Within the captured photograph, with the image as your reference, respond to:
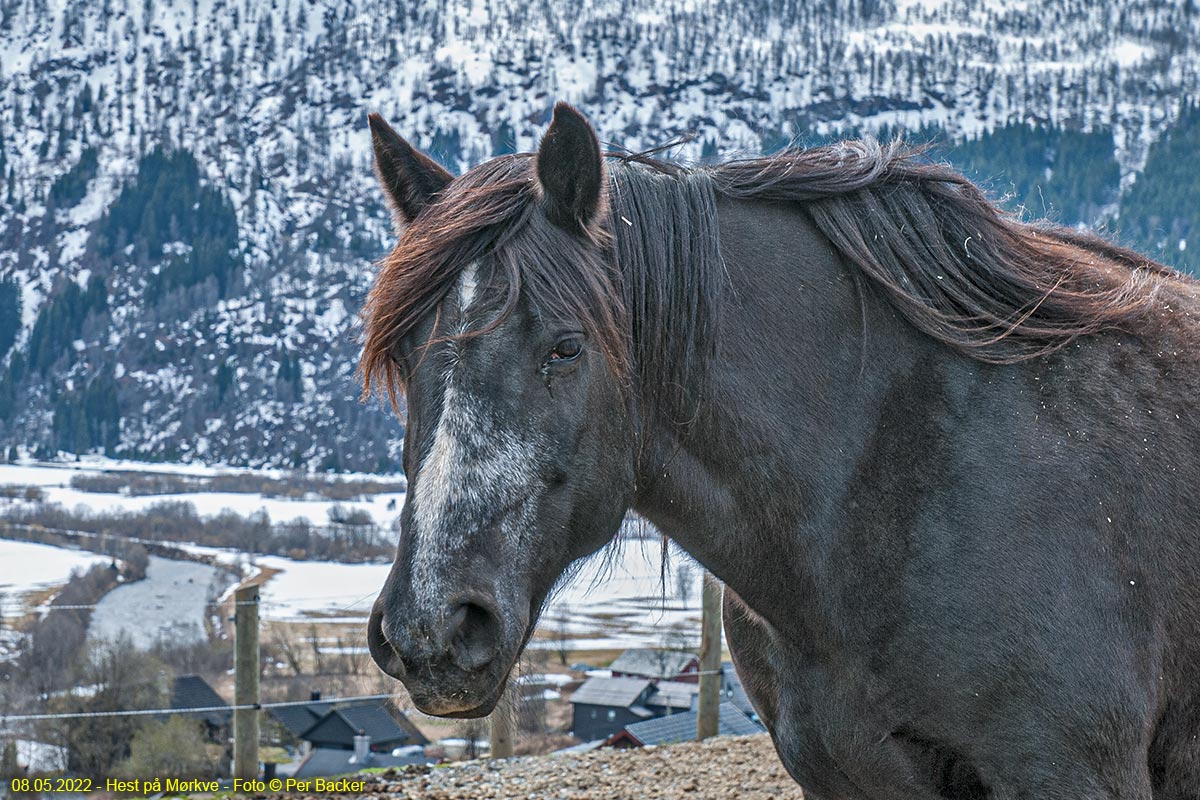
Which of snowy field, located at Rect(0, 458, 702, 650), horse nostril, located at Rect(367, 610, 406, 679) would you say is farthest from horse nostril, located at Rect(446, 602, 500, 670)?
snowy field, located at Rect(0, 458, 702, 650)

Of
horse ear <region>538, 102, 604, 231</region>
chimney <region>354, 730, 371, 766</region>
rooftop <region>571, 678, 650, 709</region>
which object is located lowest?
chimney <region>354, 730, 371, 766</region>

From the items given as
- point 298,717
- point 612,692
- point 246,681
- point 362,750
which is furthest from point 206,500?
point 246,681

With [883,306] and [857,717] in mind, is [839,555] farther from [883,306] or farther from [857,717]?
[883,306]

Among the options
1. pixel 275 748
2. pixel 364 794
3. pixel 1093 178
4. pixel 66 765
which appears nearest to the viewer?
pixel 364 794

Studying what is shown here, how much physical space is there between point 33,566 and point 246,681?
55574mm

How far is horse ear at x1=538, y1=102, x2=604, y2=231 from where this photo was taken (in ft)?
7.35

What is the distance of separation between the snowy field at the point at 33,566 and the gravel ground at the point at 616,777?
36839 mm

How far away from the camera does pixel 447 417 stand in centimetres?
210

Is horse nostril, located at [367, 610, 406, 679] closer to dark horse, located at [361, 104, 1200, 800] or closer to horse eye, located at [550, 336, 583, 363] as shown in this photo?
dark horse, located at [361, 104, 1200, 800]

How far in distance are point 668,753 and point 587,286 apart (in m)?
6.07

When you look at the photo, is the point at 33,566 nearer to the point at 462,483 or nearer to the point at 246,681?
the point at 246,681

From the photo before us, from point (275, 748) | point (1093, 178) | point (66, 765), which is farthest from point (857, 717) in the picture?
point (1093, 178)

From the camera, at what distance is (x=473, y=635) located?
2.02 m

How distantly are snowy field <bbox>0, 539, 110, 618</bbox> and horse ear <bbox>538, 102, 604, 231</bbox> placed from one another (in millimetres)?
41712
